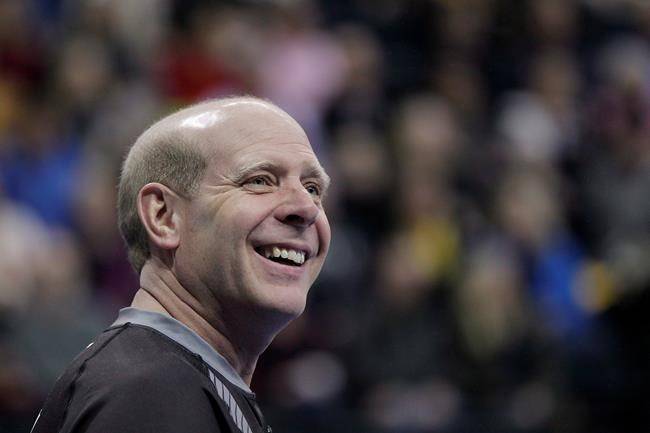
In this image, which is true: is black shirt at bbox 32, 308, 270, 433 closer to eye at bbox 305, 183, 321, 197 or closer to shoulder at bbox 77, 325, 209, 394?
shoulder at bbox 77, 325, 209, 394

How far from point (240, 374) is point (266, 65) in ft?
19.9

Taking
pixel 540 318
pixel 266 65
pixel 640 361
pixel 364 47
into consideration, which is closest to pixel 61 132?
pixel 266 65

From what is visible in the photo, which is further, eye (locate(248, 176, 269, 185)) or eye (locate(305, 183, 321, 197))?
eye (locate(305, 183, 321, 197))

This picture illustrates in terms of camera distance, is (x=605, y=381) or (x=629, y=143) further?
(x=629, y=143)

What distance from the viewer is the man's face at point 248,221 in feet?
9.11

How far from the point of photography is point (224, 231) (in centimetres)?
278

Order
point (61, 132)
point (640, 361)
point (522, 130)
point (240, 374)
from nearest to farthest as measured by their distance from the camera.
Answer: point (240, 374), point (640, 361), point (61, 132), point (522, 130)

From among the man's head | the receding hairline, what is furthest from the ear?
the receding hairline

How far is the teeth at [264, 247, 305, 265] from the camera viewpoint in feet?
9.29

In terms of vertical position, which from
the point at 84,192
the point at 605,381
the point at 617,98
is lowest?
the point at 605,381

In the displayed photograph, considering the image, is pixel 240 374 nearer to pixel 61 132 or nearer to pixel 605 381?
pixel 605 381

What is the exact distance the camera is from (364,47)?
30.8ft

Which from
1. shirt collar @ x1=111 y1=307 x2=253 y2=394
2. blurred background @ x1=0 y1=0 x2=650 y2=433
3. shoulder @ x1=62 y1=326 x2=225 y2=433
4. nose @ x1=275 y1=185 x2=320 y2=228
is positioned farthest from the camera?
blurred background @ x1=0 y1=0 x2=650 y2=433

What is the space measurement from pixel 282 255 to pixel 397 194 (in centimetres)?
514
